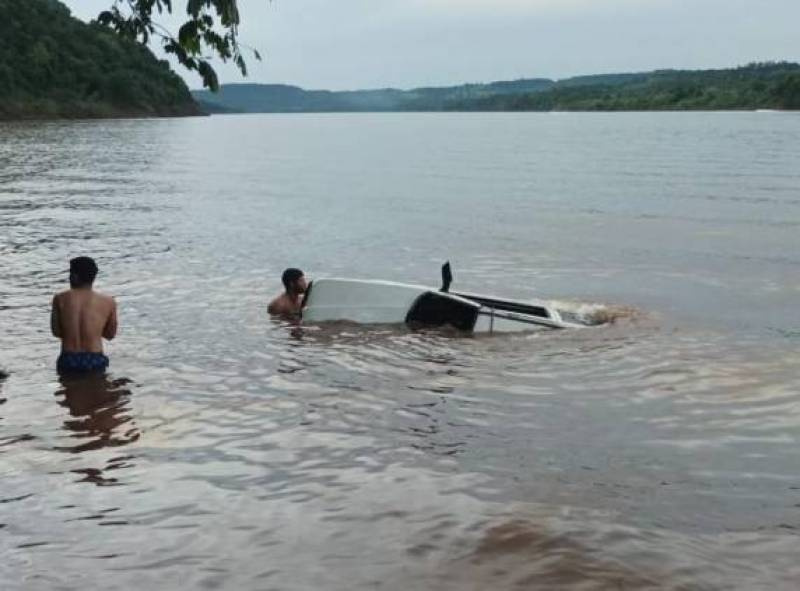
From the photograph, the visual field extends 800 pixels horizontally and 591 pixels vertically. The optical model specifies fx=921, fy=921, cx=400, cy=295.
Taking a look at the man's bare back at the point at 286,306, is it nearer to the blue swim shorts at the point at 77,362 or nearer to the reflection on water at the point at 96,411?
the reflection on water at the point at 96,411

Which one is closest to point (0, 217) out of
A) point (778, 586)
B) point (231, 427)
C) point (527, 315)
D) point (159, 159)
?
point (527, 315)

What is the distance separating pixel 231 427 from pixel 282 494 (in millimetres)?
2015

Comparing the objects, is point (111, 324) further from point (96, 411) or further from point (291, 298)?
point (291, 298)

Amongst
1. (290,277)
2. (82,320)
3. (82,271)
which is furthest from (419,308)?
(82,271)

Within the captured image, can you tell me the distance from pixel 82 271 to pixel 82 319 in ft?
1.96

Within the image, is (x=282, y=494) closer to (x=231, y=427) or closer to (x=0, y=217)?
(x=231, y=427)

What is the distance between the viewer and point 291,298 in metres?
15.9

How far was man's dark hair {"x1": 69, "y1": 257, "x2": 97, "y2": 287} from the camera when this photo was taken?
10391mm

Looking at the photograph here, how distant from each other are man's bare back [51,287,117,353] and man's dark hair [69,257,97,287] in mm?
101

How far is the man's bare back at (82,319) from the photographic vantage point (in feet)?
34.6

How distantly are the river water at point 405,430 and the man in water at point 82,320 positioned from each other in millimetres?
302

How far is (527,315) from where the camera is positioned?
49.2ft

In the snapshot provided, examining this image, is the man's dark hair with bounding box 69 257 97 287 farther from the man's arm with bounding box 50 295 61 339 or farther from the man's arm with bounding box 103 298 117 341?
the man's arm with bounding box 103 298 117 341

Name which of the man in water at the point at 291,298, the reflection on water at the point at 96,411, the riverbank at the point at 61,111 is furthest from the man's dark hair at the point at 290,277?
the riverbank at the point at 61,111
